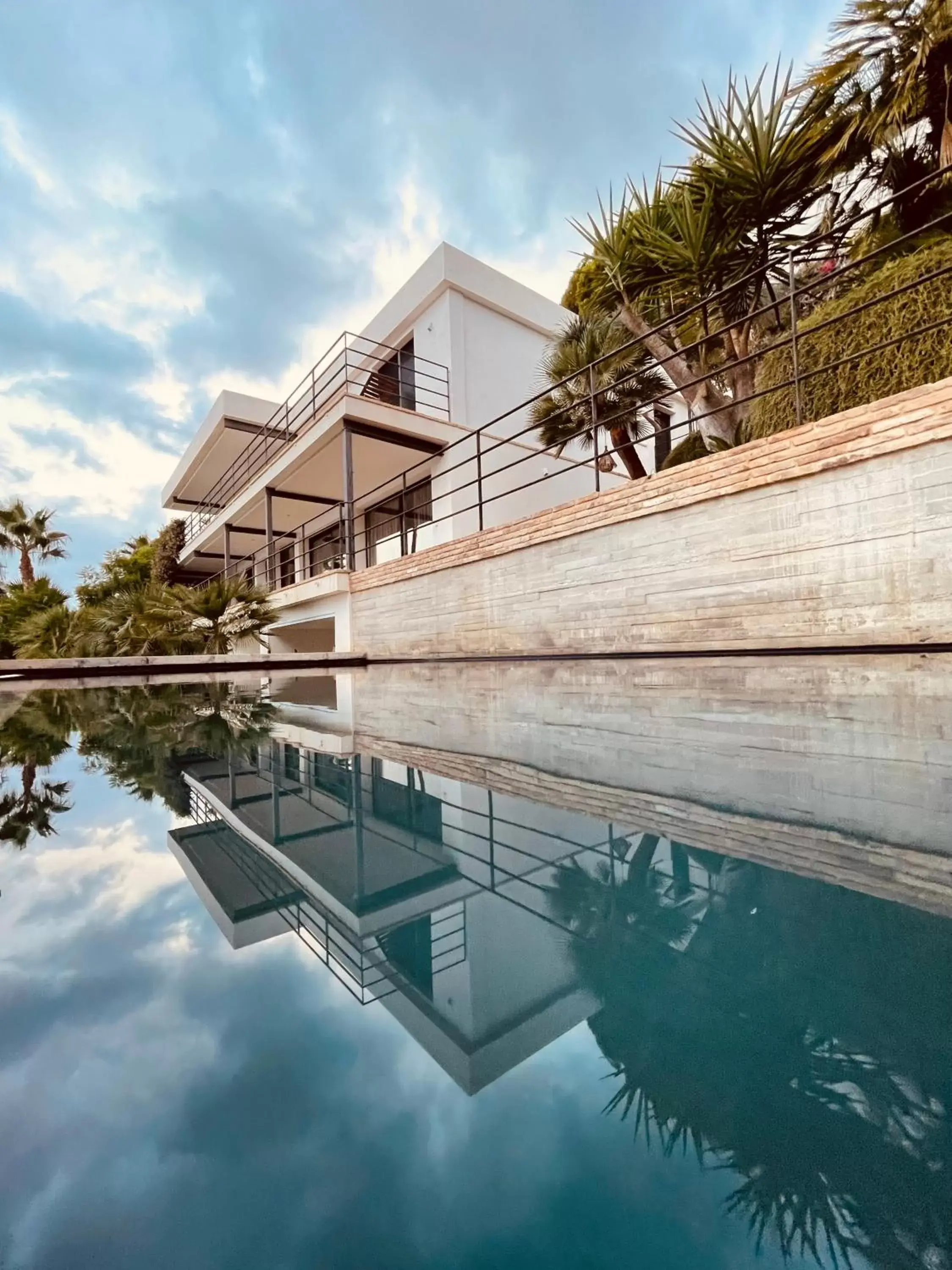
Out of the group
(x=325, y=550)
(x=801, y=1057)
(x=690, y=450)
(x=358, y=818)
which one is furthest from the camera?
(x=325, y=550)

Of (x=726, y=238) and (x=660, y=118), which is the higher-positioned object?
(x=660, y=118)

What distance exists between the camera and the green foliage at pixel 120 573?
1673 cm

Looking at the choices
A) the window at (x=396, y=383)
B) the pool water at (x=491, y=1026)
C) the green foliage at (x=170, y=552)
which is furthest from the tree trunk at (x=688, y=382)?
the green foliage at (x=170, y=552)

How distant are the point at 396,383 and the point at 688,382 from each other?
5.28 m

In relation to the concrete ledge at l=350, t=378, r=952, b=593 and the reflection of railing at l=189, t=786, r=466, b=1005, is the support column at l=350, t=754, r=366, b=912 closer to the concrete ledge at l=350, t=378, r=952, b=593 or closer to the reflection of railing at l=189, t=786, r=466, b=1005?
the reflection of railing at l=189, t=786, r=466, b=1005

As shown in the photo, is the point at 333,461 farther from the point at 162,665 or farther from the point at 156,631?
the point at 162,665

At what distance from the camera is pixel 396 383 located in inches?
386

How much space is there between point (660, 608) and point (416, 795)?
2.78 meters

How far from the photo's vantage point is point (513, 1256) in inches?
12.2

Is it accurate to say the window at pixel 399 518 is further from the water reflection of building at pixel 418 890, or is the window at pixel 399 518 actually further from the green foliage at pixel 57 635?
the water reflection of building at pixel 418 890

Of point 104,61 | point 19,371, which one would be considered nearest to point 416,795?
point 104,61

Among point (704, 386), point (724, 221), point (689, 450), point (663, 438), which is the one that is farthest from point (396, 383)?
point (724, 221)

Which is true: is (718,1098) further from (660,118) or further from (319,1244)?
(660,118)

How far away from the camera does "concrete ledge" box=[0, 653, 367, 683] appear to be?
5.84 meters
